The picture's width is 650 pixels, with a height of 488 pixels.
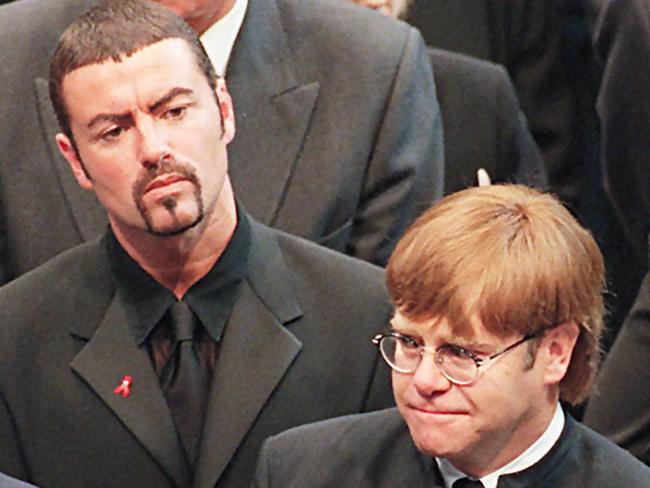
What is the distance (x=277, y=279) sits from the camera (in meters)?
3.78

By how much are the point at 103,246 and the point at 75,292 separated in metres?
0.09

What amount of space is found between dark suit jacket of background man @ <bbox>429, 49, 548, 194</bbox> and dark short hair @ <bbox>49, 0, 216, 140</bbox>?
1.28 m

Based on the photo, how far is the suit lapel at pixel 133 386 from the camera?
3.65 m

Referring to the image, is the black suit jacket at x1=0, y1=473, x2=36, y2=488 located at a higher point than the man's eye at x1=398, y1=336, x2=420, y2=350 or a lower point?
lower

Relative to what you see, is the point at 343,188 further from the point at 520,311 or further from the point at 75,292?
the point at 520,311

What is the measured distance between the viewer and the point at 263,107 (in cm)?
416

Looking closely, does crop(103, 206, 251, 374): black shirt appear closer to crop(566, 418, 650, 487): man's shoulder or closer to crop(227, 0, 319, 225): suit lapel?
crop(227, 0, 319, 225): suit lapel

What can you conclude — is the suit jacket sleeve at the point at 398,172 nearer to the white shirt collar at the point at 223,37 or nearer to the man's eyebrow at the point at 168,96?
the white shirt collar at the point at 223,37

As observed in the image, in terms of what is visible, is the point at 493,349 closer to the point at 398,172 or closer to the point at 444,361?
the point at 444,361

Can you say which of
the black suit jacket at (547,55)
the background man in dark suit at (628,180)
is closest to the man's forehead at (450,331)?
the background man in dark suit at (628,180)

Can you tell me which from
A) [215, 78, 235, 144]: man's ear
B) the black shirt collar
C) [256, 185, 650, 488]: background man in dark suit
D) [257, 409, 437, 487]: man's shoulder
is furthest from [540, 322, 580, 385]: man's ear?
[215, 78, 235, 144]: man's ear

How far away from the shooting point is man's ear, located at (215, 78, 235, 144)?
12.3ft

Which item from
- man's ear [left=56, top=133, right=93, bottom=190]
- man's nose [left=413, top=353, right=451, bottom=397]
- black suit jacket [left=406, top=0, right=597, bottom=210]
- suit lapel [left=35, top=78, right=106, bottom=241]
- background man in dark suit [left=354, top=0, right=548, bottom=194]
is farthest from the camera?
black suit jacket [left=406, top=0, right=597, bottom=210]

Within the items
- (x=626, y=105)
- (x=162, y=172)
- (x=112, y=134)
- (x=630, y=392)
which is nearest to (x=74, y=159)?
(x=112, y=134)
